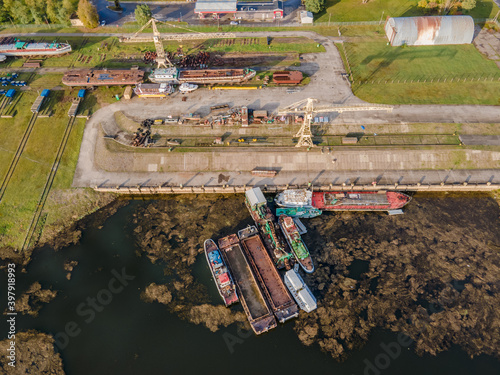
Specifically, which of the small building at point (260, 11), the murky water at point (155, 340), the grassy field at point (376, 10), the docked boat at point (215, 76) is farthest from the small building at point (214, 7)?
the murky water at point (155, 340)

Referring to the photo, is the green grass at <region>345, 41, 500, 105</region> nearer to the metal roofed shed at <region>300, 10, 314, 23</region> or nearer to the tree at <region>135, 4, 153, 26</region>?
the metal roofed shed at <region>300, 10, 314, 23</region>

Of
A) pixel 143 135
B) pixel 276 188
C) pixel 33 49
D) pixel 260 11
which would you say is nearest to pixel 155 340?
pixel 276 188

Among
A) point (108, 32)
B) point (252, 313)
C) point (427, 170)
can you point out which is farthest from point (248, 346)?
point (108, 32)

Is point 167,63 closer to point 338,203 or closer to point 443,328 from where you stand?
point 338,203

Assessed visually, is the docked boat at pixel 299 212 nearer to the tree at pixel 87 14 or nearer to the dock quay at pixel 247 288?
the dock quay at pixel 247 288

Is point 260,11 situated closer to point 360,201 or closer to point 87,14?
point 87,14

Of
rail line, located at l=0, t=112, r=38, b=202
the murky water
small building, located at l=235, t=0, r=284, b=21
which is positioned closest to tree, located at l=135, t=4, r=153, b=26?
small building, located at l=235, t=0, r=284, b=21
